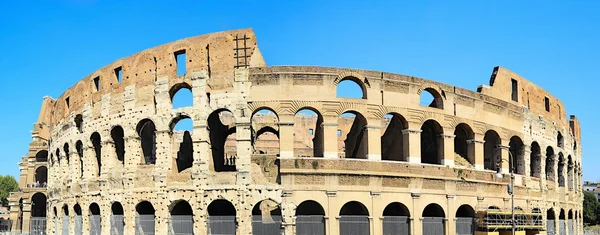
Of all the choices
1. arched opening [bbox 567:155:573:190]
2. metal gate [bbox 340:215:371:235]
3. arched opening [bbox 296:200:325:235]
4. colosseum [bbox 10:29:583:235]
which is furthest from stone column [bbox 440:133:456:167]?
arched opening [bbox 567:155:573:190]

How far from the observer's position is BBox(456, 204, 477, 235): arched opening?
2783 cm

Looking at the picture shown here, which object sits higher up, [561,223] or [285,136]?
[285,136]

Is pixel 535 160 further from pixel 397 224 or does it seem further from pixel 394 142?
pixel 397 224

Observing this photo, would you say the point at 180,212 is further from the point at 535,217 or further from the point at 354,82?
the point at 535,217

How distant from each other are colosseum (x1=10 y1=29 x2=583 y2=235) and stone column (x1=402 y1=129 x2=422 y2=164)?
6cm

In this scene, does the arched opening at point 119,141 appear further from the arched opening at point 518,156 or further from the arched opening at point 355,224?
the arched opening at point 518,156

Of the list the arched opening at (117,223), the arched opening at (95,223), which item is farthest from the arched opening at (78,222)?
the arched opening at (117,223)

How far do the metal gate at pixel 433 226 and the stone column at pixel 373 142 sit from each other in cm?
351

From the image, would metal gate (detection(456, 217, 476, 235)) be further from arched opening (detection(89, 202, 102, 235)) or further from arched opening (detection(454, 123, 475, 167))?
arched opening (detection(89, 202, 102, 235))

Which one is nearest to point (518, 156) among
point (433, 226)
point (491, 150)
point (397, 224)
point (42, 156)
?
point (491, 150)

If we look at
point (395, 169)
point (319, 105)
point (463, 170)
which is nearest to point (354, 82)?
point (319, 105)

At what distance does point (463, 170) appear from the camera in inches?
1101

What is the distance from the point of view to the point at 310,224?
82.3 ft

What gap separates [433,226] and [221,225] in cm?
878
